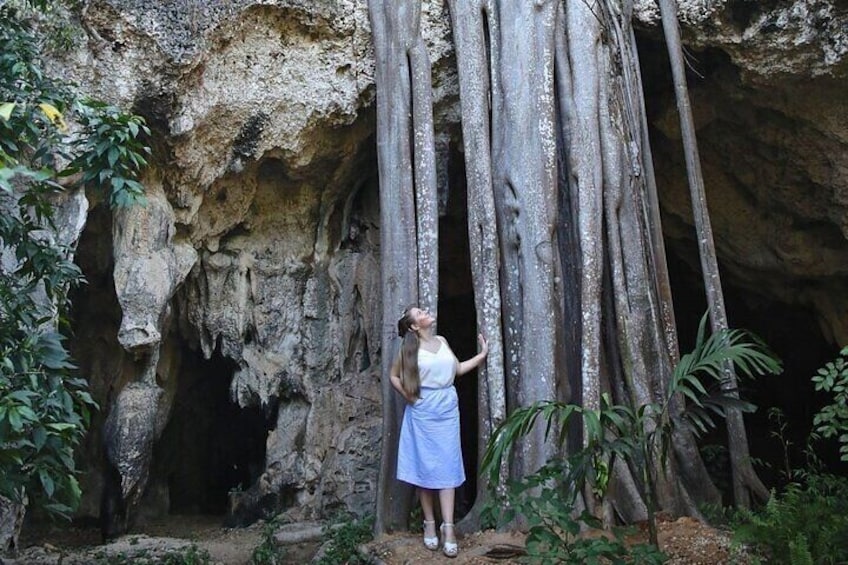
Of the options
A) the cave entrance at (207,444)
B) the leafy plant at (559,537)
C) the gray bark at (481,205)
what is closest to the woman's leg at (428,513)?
the gray bark at (481,205)

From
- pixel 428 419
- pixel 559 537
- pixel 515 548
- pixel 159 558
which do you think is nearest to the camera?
pixel 559 537

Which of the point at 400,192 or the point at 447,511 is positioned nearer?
the point at 447,511

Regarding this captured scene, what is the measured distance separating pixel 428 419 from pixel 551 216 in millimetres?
1595

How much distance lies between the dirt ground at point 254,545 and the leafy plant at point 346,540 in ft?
0.39

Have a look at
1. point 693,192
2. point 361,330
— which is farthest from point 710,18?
point 361,330

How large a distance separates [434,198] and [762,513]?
2980 millimetres

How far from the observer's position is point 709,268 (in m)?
6.93

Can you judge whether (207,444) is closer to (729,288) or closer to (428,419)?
(428,419)

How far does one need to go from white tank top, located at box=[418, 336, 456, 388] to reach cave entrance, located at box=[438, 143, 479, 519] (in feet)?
6.39

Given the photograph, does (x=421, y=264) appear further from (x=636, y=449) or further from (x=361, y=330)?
(x=636, y=449)

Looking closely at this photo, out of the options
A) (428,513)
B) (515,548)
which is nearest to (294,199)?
(428,513)

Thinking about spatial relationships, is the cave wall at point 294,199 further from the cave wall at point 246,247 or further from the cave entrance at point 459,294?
the cave entrance at point 459,294

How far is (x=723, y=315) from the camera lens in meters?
6.83

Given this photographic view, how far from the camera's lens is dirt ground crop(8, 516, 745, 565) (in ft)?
18.3
